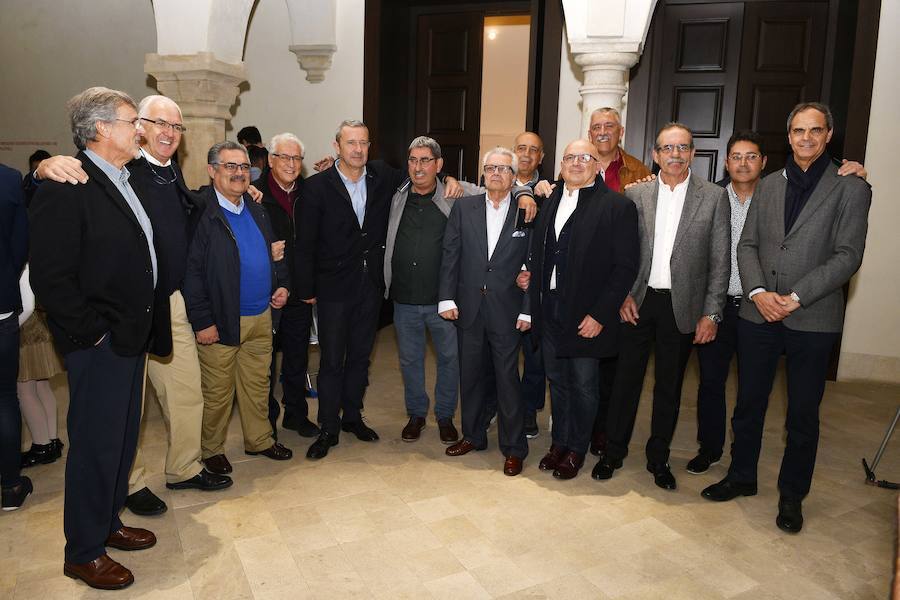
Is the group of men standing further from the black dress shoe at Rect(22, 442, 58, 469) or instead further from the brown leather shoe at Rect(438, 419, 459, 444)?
the black dress shoe at Rect(22, 442, 58, 469)

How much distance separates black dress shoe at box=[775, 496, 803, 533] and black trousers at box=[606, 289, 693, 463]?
0.62 meters

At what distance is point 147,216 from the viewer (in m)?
2.73

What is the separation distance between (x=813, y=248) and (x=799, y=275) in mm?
136

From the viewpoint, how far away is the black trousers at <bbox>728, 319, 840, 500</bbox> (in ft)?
10.4

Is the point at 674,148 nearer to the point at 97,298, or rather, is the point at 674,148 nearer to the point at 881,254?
the point at 97,298

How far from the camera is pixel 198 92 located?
5.58 metres

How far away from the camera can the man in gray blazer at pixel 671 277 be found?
3447 millimetres

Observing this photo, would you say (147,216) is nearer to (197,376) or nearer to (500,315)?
(197,376)

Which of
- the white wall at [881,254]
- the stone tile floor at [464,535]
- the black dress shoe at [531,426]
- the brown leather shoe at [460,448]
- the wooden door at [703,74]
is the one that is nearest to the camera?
the stone tile floor at [464,535]

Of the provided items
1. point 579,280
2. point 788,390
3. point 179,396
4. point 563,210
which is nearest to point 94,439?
point 179,396

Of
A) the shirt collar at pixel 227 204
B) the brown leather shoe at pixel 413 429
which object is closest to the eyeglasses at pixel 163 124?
the shirt collar at pixel 227 204

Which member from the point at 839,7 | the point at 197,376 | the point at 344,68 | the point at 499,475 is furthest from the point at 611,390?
the point at 344,68

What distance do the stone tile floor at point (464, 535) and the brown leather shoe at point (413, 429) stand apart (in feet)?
0.25

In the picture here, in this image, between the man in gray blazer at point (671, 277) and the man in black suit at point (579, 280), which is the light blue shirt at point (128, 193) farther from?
the man in gray blazer at point (671, 277)
